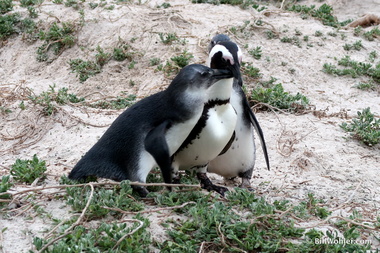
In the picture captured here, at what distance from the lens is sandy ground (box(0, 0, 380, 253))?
341 cm

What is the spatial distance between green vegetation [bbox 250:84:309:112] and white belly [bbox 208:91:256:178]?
146cm

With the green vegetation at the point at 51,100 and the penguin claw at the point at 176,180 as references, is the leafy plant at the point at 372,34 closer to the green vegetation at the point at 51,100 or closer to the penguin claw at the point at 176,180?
the green vegetation at the point at 51,100

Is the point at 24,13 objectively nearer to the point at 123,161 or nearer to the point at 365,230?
the point at 123,161

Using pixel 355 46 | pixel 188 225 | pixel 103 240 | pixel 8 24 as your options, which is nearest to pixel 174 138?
pixel 188 225

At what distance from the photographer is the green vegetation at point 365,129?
13.5 feet

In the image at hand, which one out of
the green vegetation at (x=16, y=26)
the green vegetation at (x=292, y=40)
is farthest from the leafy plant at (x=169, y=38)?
the green vegetation at (x=16, y=26)

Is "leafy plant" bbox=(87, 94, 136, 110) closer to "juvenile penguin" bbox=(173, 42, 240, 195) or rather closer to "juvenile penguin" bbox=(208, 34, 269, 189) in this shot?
"juvenile penguin" bbox=(208, 34, 269, 189)

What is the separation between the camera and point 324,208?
108 inches

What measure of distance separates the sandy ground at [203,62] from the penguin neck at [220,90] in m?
0.72

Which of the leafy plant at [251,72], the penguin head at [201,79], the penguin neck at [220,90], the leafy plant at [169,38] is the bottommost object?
the leafy plant at [251,72]

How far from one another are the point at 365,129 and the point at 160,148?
234cm

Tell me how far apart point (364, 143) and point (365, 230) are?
170 cm

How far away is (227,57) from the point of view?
280 cm

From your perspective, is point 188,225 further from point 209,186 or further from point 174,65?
point 174,65
